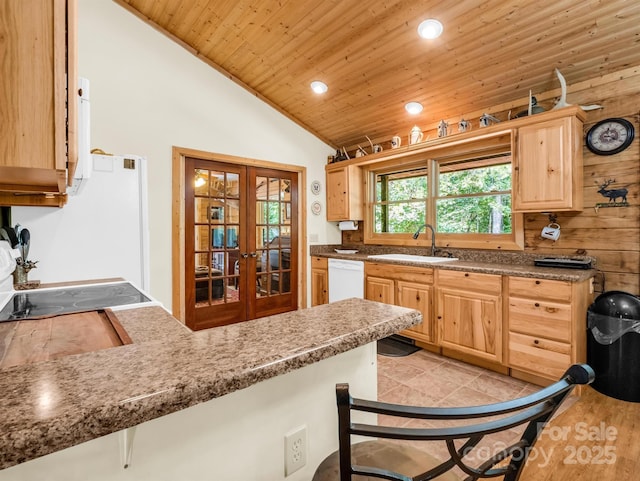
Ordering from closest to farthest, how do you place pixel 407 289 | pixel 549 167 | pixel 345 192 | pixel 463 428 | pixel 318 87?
pixel 463 428 → pixel 549 167 → pixel 407 289 → pixel 318 87 → pixel 345 192

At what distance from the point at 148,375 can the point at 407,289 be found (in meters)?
3.00

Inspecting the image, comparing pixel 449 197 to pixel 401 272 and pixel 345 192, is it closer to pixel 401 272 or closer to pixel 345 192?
pixel 401 272

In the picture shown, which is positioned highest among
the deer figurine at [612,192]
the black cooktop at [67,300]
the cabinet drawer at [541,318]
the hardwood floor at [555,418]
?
the deer figurine at [612,192]

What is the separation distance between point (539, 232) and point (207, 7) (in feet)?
11.9

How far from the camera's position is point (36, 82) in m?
0.56

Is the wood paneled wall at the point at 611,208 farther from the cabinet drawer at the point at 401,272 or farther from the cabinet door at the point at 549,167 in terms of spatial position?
the cabinet drawer at the point at 401,272

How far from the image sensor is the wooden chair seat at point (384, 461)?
73 centimetres

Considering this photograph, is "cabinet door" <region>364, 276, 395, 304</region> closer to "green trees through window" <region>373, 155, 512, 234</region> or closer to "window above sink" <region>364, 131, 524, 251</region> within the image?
"window above sink" <region>364, 131, 524, 251</region>

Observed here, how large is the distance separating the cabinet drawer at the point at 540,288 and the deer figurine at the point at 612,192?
0.89m

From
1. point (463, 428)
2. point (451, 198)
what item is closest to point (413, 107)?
point (451, 198)

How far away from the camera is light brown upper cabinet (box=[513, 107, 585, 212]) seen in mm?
2496

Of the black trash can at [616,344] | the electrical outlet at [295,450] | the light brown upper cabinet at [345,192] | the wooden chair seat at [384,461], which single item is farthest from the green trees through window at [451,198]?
the electrical outlet at [295,450]

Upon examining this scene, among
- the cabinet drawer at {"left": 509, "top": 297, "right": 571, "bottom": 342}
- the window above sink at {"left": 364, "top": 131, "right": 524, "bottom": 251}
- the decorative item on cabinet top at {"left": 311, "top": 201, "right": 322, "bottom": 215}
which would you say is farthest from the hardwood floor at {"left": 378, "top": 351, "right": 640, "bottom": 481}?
the decorative item on cabinet top at {"left": 311, "top": 201, "right": 322, "bottom": 215}

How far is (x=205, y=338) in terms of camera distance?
69 centimetres
